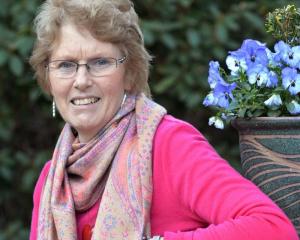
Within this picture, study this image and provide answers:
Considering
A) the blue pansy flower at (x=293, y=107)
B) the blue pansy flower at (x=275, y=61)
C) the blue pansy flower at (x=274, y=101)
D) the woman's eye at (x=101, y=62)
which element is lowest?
the blue pansy flower at (x=293, y=107)

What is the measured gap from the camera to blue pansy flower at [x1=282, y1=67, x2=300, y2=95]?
2.29 m

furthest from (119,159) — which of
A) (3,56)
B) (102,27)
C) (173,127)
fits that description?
(3,56)

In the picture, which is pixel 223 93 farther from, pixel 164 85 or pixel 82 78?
pixel 164 85

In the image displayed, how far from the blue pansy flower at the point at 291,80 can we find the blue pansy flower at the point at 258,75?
0.16ft

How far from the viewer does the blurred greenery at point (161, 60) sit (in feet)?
14.9

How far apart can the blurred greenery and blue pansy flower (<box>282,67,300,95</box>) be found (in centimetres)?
214

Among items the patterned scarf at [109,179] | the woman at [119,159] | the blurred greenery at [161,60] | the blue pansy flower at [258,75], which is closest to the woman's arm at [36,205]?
the woman at [119,159]

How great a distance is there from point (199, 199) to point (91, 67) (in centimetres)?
53

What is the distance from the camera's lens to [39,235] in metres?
2.59

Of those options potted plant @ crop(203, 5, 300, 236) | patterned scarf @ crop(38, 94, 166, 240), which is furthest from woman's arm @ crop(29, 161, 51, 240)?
potted plant @ crop(203, 5, 300, 236)

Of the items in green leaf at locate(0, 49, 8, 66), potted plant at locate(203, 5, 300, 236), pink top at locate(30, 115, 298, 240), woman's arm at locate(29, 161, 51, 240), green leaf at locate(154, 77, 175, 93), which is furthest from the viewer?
green leaf at locate(154, 77, 175, 93)

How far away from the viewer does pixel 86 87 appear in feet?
8.39

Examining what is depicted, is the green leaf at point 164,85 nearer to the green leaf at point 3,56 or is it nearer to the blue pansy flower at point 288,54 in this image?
the green leaf at point 3,56

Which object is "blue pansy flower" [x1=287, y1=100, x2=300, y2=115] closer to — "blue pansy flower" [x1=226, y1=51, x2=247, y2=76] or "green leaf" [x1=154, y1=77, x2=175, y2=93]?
"blue pansy flower" [x1=226, y1=51, x2=247, y2=76]
